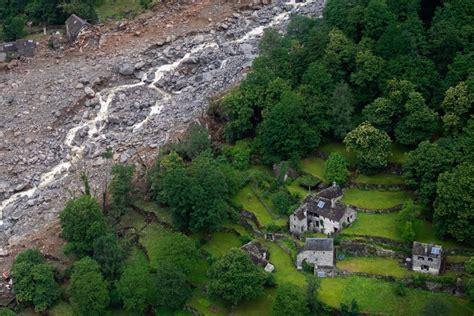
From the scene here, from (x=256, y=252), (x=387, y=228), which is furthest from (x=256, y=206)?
(x=387, y=228)

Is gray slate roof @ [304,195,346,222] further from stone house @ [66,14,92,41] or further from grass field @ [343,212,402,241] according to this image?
stone house @ [66,14,92,41]

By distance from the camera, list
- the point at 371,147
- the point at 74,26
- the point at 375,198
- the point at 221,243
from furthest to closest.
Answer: the point at 74,26, the point at 371,147, the point at 221,243, the point at 375,198

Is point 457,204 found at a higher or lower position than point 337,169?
higher

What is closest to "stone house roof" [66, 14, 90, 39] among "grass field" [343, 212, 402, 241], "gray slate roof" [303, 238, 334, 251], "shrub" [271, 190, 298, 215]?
"shrub" [271, 190, 298, 215]

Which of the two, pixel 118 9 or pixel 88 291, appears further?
pixel 118 9

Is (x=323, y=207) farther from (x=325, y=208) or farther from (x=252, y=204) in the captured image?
(x=252, y=204)

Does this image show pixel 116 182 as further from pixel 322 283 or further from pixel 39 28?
pixel 39 28

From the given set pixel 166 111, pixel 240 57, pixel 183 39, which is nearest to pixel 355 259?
pixel 166 111

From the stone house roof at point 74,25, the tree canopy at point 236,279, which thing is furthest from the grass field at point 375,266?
the stone house roof at point 74,25
